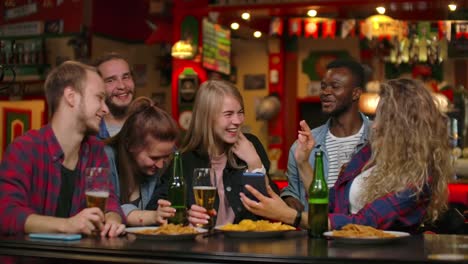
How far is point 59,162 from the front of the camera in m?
3.19

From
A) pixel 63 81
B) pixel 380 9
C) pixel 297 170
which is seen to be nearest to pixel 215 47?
pixel 380 9

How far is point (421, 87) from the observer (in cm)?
333

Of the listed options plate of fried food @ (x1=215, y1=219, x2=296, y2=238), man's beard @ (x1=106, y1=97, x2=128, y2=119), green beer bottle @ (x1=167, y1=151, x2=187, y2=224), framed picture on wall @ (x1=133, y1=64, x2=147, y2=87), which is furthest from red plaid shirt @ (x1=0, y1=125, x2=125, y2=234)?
framed picture on wall @ (x1=133, y1=64, x2=147, y2=87)

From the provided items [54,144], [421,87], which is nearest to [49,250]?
[54,144]

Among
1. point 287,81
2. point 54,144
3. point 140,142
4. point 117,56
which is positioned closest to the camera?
point 54,144

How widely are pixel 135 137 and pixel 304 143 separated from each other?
31.6 inches

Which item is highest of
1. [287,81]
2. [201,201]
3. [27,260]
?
[287,81]

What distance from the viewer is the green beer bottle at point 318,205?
9.80 feet

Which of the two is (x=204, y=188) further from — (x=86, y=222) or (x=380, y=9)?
(x=380, y=9)

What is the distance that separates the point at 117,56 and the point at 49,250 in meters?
2.04

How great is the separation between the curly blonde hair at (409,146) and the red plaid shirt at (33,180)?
1070 mm

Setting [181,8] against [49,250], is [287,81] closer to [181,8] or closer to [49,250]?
[181,8]

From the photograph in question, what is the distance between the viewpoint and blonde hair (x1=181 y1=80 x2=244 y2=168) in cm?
376

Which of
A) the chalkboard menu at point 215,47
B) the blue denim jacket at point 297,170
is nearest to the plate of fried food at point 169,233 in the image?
the blue denim jacket at point 297,170
